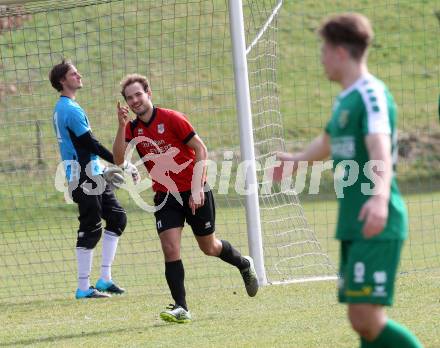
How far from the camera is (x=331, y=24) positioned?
172 inches

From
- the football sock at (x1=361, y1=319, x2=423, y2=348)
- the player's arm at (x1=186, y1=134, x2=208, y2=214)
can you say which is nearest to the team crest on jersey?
the football sock at (x1=361, y1=319, x2=423, y2=348)

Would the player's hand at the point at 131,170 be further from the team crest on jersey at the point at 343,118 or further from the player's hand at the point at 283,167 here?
the team crest on jersey at the point at 343,118

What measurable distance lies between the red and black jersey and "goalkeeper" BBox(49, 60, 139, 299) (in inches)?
52.4

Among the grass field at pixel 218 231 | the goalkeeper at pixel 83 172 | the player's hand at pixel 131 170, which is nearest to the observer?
the grass field at pixel 218 231

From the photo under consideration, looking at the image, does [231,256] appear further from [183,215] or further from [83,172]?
[83,172]

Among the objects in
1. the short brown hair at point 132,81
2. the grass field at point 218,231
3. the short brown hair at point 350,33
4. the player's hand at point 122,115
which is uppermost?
the short brown hair at point 350,33

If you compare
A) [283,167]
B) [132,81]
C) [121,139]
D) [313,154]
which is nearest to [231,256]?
[121,139]

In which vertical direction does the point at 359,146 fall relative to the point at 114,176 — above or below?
above

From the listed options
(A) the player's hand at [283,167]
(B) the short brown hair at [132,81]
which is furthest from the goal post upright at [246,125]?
(A) the player's hand at [283,167]

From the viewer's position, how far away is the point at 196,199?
7.36 meters

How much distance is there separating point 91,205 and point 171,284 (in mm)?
1977

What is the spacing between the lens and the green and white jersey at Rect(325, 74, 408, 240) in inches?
170

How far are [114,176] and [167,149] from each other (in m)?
1.48

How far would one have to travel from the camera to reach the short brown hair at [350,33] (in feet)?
14.2
